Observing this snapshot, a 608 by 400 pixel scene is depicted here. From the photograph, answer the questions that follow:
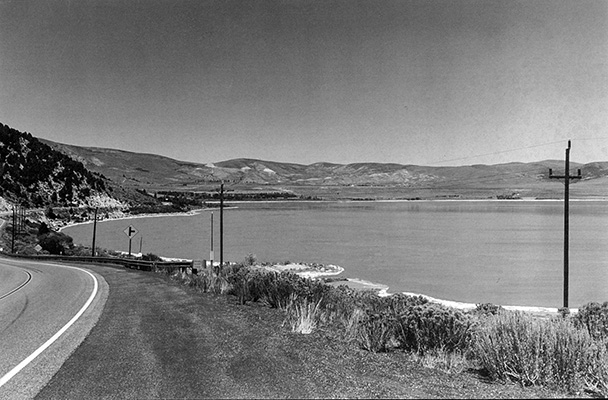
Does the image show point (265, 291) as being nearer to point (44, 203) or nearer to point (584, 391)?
point (584, 391)

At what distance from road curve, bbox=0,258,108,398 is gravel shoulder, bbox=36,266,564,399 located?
268 mm

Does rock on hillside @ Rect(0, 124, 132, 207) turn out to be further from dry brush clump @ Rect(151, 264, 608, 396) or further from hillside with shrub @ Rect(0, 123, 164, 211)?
dry brush clump @ Rect(151, 264, 608, 396)

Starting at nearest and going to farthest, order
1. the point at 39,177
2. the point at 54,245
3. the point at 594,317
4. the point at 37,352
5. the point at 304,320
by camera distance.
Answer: the point at 37,352 < the point at 304,320 < the point at 594,317 < the point at 54,245 < the point at 39,177

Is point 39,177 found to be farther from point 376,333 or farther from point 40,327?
point 376,333

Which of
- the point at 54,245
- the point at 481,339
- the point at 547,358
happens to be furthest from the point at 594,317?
the point at 54,245

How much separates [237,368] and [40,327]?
18.8ft

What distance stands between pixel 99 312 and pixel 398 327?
7195mm

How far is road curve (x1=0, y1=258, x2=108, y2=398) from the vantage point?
6.54m

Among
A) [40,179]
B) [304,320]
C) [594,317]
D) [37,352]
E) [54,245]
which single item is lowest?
[54,245]

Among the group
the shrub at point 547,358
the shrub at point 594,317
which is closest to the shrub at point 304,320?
the shrub at point 547,358

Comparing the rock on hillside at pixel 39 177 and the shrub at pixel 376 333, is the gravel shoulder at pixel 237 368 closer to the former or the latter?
the shrub at pixel 376 333

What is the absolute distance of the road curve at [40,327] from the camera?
6.54 meters

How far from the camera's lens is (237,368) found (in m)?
6.25

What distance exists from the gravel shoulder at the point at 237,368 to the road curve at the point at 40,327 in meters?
0.27
